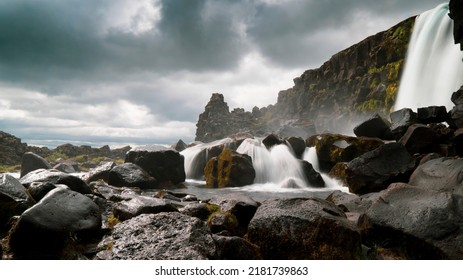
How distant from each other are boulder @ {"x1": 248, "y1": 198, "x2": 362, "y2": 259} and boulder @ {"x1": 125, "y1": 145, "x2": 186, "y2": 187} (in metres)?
19.6

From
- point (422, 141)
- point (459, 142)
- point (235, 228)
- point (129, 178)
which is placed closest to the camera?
point (235, 228)

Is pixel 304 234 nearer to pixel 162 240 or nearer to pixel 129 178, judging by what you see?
pixel 162 240

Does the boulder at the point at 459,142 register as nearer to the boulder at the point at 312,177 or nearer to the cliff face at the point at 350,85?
the boulder at the point at 312,177

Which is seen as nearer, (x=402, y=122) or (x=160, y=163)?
(x=402, y=122)

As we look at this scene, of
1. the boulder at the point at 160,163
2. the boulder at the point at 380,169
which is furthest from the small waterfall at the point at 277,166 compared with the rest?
the boulder at the point at 380,169

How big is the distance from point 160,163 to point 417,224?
2245 cm

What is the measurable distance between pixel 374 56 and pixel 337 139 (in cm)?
8655

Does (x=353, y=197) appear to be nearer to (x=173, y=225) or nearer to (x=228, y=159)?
(x=173, y=225)

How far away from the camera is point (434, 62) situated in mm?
54812

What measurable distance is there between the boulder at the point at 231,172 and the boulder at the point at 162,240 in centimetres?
1985

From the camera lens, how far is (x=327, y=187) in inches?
1059

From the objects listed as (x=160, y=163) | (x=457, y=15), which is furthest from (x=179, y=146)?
(x=457, y=15)

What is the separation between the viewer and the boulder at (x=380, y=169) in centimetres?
1784

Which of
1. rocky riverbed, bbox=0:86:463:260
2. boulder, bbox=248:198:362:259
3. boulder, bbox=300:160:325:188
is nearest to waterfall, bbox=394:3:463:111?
boulder, bbox=300:160:325:188
